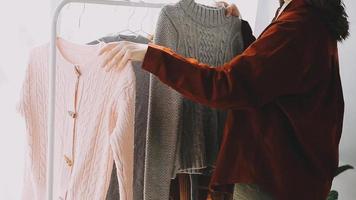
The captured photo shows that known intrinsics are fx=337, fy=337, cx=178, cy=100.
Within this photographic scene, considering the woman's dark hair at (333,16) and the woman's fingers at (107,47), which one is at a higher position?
A: the woman's dark hair at (333,16)

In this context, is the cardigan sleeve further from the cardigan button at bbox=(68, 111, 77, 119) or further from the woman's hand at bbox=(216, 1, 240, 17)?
the woman's hand at bbox=(216, 1, 240, 17)

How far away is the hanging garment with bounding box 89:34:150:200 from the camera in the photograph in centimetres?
100

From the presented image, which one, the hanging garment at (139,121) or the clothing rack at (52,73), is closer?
the clothing rack at (52,73)

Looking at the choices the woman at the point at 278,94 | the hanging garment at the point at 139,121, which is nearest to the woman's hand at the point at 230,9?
the woman at the point at 278,94

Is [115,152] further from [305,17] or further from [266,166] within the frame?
[305,17]

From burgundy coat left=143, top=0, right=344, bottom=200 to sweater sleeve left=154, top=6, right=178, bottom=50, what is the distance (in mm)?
100

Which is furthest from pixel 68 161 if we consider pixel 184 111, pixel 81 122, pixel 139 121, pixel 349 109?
pixel 349 109

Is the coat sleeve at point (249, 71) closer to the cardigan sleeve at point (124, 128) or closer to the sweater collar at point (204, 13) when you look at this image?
the cardigan sleeve at point (124, 128)

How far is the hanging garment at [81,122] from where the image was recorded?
863 mm

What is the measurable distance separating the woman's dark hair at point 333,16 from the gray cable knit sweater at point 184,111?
0.86ft

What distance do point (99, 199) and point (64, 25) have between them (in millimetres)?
687

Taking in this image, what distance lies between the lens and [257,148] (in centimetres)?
99

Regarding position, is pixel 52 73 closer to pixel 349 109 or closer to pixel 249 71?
pixel 249 71

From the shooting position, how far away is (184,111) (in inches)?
39.9
